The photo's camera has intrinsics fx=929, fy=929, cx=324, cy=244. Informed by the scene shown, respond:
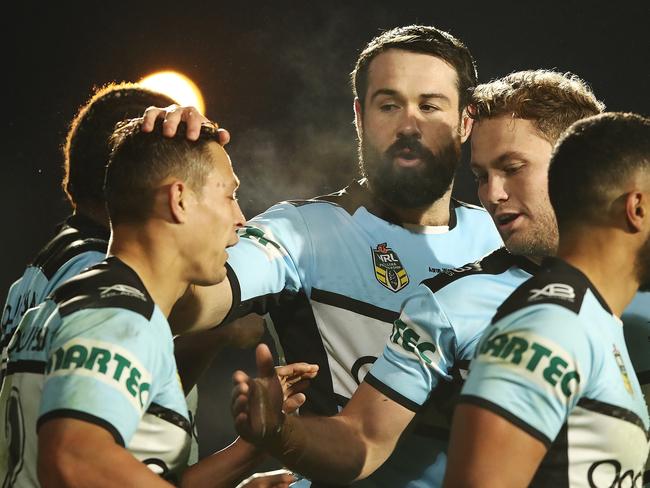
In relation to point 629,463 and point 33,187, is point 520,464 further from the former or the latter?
point 33,187

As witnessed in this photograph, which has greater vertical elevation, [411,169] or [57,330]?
[411,169]

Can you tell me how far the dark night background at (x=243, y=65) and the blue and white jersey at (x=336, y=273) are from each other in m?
2.10

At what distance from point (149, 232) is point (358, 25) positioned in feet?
11.1

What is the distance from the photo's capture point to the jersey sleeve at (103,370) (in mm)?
1652

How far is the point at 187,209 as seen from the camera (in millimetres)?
2055

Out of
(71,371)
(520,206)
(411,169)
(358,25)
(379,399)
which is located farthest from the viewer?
(358,25)

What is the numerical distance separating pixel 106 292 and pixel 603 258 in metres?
0.95

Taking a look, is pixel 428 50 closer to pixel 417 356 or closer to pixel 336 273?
pixel 336 273

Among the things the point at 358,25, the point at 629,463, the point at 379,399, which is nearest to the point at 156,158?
the point at 379,399

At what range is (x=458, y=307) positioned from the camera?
7.38 feet

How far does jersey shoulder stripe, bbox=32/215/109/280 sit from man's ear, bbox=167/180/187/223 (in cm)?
55

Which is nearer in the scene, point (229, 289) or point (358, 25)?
point (229, 289)

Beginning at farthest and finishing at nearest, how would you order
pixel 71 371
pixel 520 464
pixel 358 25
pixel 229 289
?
pixel 358 25 < pixel 229 289 < pixel 71 371 < pixel 520 464

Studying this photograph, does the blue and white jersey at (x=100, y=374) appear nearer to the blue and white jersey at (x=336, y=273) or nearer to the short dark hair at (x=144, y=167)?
the short dark hair at (x=144, y=167)
